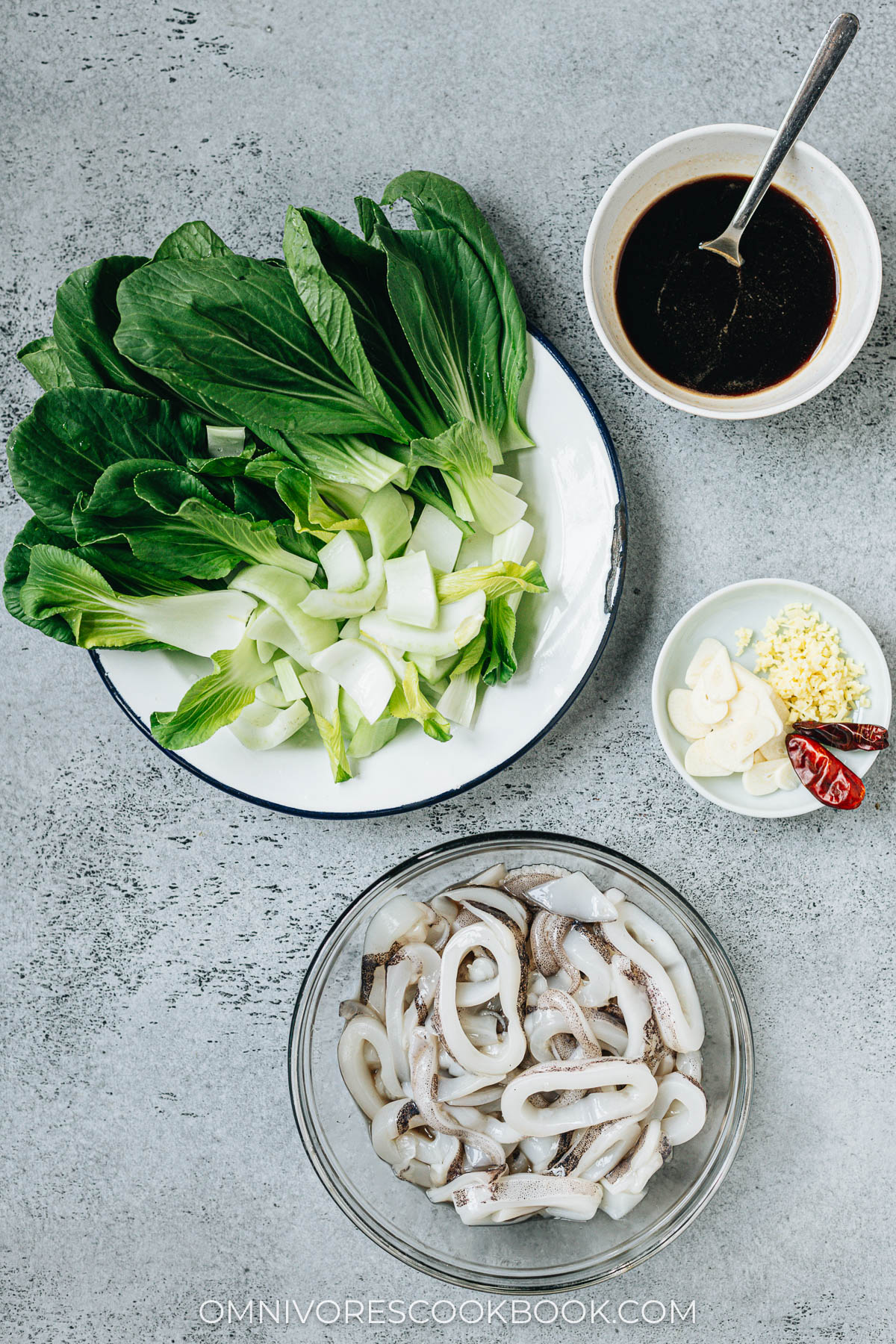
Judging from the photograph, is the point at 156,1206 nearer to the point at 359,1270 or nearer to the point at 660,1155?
the point at 359,1270

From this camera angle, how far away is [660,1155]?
1.07 meters

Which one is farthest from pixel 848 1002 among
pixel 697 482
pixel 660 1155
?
pixel 697 482

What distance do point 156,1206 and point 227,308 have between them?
1189 millimetres

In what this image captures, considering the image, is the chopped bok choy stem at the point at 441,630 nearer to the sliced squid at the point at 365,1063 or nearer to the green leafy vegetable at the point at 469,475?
the green leafy vegetable at the point at 469,475

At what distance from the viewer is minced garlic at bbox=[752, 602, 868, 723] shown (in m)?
1.13

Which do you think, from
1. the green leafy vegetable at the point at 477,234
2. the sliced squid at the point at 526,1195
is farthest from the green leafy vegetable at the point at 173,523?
the sliced squid at the point at 526,1195

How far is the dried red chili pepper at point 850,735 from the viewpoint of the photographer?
1.10 metres

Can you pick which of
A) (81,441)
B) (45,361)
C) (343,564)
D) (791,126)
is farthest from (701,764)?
(45,361)

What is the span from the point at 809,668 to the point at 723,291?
1.50 feet

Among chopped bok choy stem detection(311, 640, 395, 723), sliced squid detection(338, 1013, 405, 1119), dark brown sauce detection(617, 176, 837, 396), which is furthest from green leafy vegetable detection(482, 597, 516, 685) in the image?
sliced squid detection(338, 1013, 405, 1119)

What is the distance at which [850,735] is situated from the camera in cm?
110

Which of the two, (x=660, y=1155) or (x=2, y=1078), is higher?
(x=660, y=1155)

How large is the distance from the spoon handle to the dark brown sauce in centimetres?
4

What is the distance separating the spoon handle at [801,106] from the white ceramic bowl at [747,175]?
0.04m
